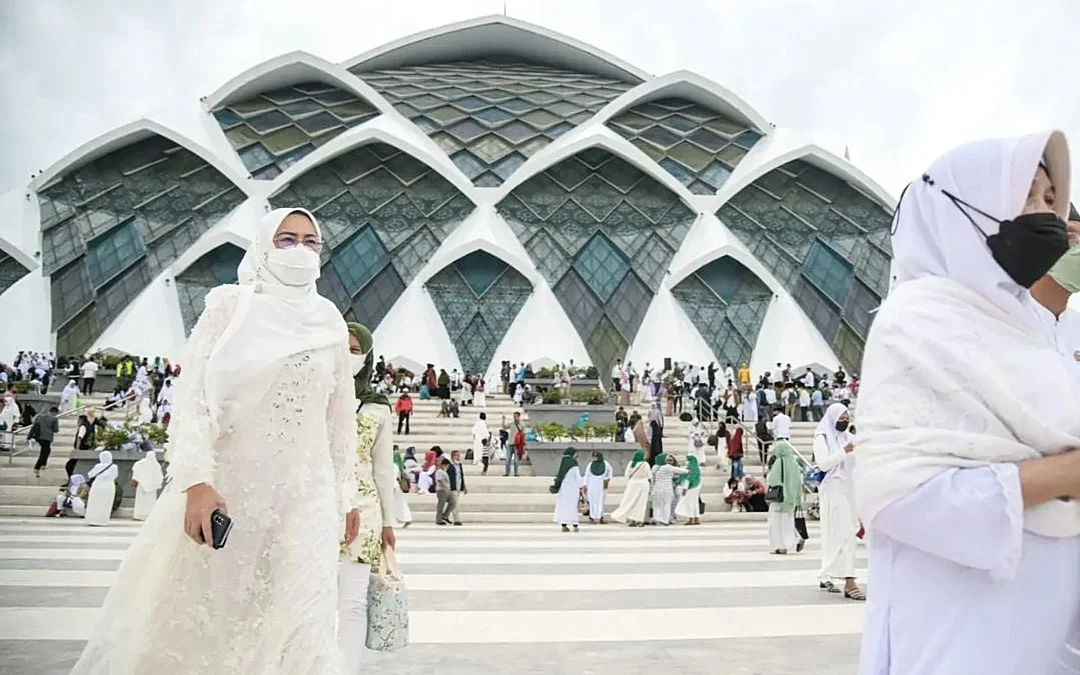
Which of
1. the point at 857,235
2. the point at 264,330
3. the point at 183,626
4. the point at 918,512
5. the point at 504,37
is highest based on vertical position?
the point at 504,37

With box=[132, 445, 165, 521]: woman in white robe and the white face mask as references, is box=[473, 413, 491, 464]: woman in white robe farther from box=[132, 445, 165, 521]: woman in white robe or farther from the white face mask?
the white face mask

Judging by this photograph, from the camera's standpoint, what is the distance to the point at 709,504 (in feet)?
36.3

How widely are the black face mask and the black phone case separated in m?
1.71

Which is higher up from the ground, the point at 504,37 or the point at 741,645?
the point at 504,37

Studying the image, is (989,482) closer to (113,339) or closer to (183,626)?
(183,626)

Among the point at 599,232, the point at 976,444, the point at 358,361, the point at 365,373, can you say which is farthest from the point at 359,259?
the point at 976,444

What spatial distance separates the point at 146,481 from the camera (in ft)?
29.9

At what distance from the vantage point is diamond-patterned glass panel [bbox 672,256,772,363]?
25.3 meters

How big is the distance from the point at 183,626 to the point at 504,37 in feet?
121

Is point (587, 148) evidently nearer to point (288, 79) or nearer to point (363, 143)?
point (363, 143)

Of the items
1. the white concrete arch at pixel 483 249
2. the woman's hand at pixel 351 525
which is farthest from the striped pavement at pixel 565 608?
the white concrete arch at pixel 483 249

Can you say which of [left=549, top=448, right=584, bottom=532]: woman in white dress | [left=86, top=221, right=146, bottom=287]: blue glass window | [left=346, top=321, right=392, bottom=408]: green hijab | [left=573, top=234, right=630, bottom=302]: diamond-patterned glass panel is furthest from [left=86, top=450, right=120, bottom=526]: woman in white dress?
[left=573, top=234, right=630, bottom=302]: diamond-patterned glass panel

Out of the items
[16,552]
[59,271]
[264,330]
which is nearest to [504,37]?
[59,271]

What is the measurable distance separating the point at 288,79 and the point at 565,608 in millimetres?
30921
